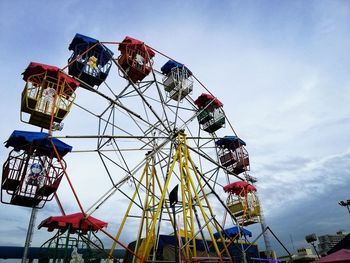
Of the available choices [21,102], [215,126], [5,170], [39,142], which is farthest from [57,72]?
[215,126]

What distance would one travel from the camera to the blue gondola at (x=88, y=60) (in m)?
13.9

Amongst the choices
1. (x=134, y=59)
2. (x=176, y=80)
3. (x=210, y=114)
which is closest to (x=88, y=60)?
(x=134, y=59)

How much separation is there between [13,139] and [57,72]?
3.61 m

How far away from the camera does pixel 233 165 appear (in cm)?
2217

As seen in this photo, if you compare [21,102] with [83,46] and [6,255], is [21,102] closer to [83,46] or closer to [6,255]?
[83,46]

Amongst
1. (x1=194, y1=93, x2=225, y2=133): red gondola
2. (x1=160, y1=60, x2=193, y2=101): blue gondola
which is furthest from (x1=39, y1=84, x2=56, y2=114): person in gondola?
(x1=194, y1=93, x2=225, y2=133): red gondola

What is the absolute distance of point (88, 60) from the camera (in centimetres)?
1445

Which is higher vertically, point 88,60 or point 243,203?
point 88,60

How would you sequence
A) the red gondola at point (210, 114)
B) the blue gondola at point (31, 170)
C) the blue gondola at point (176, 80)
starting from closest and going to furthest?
the blue gondola at point (31, 170) < the blue gondola at point (176, 80) < the red gondola at point (210, 114)

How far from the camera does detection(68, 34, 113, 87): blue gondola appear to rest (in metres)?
13.9

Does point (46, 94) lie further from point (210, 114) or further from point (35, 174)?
point (210, 114)

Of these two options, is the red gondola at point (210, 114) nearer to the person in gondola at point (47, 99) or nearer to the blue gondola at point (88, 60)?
the blue gondola at point (88, 60)

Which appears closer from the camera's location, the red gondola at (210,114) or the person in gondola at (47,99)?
the person in gondola at (47,99)

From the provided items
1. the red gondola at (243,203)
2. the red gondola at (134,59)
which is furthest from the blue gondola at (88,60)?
the red gondola at (243,203)
